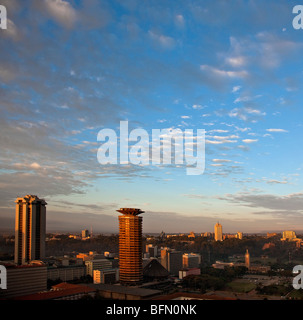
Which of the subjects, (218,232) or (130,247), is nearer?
(130,247)

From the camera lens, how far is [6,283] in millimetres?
30781

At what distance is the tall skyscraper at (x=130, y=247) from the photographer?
3637 cm

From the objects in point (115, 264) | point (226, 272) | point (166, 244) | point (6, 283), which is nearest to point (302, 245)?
point (166, 244)

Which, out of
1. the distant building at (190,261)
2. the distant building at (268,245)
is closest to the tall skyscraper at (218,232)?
the distant building at (268,245)

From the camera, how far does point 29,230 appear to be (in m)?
44.5

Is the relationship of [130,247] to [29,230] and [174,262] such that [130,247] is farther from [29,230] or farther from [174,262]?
[174,262]

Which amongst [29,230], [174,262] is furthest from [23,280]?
[174,262]

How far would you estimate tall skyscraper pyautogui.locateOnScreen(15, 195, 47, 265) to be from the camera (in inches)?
1746

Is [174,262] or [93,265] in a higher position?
[93,265]

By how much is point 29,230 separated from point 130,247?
1489cm

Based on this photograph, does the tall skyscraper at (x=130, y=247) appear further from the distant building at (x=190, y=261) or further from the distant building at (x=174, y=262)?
the distant building at (x=190, y=261)

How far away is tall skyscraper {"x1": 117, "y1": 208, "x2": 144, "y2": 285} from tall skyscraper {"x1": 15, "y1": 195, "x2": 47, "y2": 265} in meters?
13.3
